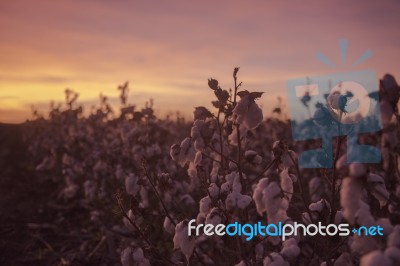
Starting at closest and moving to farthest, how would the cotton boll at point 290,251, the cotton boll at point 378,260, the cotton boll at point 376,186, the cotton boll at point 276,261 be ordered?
1. the cotton boll at point 378,260
2. the cotton boll at point 376,186
3. the cotton boll at point 276,261
4. the cotton boll at point 290,251

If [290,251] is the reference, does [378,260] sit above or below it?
above

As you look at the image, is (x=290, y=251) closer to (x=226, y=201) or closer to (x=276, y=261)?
(x=276, y=261)

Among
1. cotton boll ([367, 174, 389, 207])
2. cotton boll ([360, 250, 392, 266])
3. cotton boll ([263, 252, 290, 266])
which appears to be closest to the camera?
cotton boll ([360, 250, 392, 266])

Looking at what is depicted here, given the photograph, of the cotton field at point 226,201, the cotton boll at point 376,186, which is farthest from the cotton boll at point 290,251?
the cotton boll at point 376,186

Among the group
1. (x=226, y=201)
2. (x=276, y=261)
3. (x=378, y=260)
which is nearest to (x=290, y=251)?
(x=276, y=261)

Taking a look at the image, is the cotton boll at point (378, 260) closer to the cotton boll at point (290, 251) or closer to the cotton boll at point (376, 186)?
the cotton boll at point (376, 186)

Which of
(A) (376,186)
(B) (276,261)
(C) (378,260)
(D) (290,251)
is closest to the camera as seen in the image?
(C) (378,260)

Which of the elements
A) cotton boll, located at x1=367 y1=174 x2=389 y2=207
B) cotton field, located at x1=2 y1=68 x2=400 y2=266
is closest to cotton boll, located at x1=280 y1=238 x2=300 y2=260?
cotton field, located at x1=2 y1=68 x2=400 y2=266

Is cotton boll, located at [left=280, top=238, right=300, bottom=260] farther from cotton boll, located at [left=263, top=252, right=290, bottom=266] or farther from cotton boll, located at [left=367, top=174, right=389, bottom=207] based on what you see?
cotton boll, located at [left=367, top=174, right=389, bottom=207]

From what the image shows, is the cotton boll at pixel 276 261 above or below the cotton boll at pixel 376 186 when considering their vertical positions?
below

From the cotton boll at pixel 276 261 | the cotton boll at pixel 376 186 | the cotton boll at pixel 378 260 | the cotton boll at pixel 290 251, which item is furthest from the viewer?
the cotton boll at pixel 290 251

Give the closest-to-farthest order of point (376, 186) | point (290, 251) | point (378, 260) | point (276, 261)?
1. point (378, 260)
2. point (376, 186)
3. point (276, 261)
4. point (290, 251)

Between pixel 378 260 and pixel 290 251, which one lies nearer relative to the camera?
pixel 378 260

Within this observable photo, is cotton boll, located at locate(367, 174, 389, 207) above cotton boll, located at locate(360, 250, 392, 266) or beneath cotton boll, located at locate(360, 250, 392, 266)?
above
